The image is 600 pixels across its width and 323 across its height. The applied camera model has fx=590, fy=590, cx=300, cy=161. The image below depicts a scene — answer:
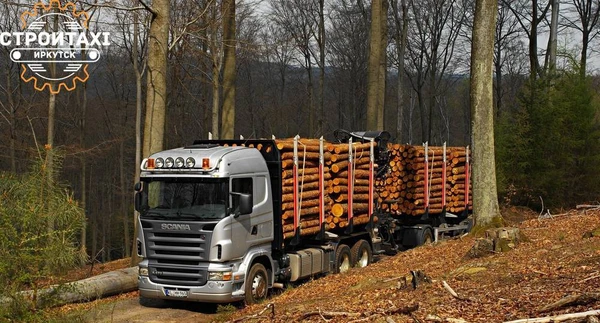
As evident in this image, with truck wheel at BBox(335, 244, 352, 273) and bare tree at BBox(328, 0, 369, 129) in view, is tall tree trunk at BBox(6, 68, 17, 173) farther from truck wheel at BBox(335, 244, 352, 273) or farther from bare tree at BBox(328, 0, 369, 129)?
bare tree at BBox(328, 0, 369, 129)

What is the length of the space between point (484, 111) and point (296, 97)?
42636 millimetres

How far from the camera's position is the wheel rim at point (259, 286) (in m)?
11.7

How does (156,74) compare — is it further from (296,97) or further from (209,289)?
(296,97)

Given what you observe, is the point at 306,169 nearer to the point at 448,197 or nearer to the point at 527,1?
the point at 448,197

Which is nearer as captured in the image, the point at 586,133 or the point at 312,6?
the point at 586,133

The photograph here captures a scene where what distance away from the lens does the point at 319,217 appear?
1419cm

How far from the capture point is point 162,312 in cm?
1109

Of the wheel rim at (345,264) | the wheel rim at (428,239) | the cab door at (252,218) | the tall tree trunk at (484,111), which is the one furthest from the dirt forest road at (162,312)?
the wheel rim at (428,239)

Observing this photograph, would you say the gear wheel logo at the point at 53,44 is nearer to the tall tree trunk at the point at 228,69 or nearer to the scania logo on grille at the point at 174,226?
the tall tree trunk at the point at 228,69

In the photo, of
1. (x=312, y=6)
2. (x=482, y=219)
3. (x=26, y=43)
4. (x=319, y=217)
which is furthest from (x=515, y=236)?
(x=312, y=6)

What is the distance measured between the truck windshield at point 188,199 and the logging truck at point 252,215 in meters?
0.02

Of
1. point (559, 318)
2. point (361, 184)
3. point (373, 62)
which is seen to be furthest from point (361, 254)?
point (373, 62)

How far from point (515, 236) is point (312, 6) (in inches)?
1393

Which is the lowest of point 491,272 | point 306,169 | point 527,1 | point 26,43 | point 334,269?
point 334,269
